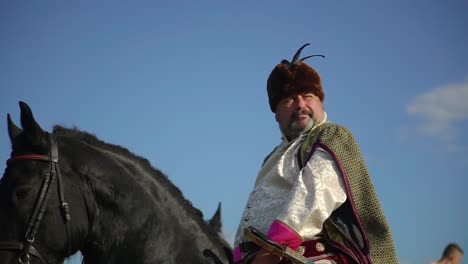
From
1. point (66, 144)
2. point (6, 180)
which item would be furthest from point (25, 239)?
point (66, 144)

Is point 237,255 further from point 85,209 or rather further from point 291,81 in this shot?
point 291,81

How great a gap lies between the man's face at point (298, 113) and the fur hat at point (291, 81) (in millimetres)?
40

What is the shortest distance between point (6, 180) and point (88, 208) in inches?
22.6

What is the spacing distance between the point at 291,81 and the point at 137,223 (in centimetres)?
149

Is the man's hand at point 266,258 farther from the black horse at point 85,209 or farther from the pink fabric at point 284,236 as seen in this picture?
the black horse at point 85,209

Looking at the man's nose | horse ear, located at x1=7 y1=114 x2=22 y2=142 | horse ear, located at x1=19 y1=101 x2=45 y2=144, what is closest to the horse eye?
horse ear, located at x1=19 y1=101 x2=45 y2=144

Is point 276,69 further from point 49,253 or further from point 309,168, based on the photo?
point 49,253

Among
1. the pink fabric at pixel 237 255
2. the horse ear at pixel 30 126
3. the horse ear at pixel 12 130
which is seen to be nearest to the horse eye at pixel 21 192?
the horse ear at pixel 30 126

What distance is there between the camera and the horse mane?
4.57m

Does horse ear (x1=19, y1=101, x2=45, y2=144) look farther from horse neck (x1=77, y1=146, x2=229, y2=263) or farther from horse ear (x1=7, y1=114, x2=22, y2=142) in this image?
horse neck (x1=77, y1=146, x2=229, y2=263)

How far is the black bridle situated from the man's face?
5.26 feet

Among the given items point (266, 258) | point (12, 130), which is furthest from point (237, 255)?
point (12, 130)

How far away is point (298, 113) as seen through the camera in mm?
4281

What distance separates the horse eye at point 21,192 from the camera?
13.3ft
